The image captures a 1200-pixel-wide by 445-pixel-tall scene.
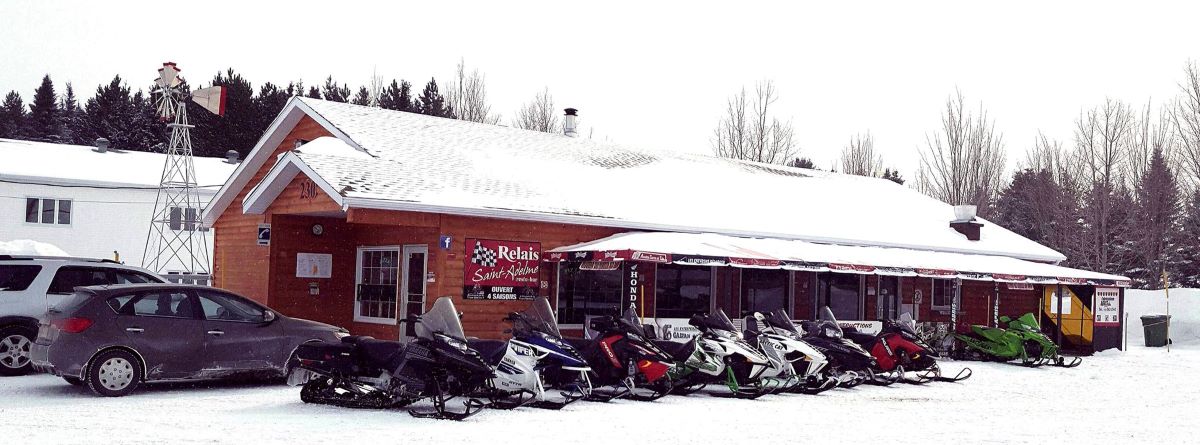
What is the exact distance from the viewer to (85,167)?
34.8 m

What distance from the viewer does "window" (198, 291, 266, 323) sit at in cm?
1124

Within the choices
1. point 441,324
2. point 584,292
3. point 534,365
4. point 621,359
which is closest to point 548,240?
point 584,292

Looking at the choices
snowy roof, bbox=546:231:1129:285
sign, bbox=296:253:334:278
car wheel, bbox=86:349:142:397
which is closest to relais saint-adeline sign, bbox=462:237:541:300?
snowy roof, bbox=546:231:1129:285

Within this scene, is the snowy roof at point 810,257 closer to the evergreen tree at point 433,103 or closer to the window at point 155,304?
the window at point 155,304

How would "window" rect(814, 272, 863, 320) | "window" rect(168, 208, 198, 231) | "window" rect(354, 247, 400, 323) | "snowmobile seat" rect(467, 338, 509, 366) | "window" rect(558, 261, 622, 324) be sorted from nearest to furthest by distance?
"snowmobile seat" rect(467, 338, 509, 366) < "window" rect(354, 247, 400, 323) < "window" rect(558, 261, 622, 324) < "window" rect(814, 272, 863, 320) < "window" rect(168, 208, 198, 231)

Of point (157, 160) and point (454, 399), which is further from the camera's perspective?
point (157, 160)

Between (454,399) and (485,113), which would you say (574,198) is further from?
(485,113)

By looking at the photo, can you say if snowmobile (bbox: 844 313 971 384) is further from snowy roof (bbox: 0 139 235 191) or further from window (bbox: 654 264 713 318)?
snowy roof (bbox: 0 139 235 191)

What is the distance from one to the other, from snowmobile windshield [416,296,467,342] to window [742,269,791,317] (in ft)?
34.5

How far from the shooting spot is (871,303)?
71.8 feet

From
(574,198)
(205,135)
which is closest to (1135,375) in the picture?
(574,198)

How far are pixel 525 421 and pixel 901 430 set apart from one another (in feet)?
11.1

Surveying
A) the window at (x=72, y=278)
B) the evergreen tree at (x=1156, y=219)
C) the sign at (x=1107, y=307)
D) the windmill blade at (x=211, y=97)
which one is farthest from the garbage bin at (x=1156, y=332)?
the window at (x=72, y=278)

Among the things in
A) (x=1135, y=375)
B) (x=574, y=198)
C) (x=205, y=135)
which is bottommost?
(x=1135, y=375)
